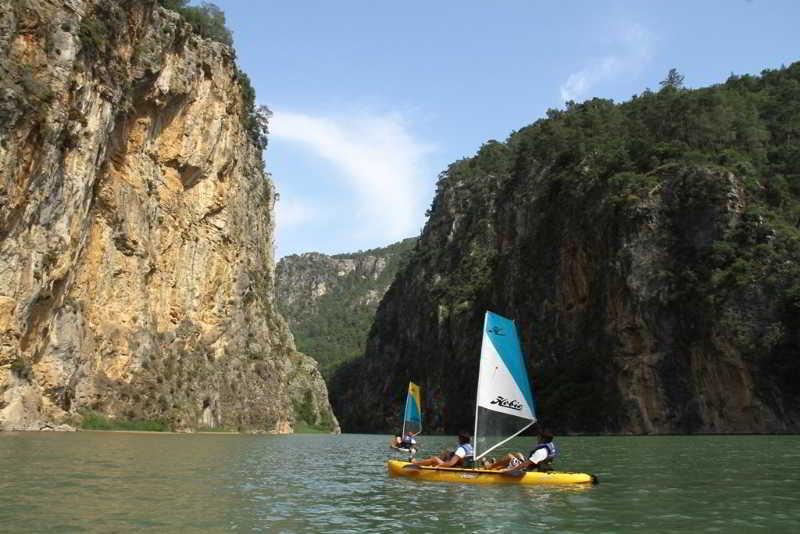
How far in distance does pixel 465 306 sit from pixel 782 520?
99626mm

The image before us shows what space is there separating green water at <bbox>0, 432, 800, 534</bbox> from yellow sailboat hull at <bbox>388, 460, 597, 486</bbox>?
0.51 meters

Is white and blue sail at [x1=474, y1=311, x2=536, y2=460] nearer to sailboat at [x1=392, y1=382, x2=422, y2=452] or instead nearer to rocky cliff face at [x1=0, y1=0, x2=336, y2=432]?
sailboat at [x1=392, y1=382, x2=422, y2=452]

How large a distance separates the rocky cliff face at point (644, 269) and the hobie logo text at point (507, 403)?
48.1 meters

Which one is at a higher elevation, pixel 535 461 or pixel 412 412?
pixel 412 412

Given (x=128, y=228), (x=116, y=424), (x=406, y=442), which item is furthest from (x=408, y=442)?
(x=128, y=228)

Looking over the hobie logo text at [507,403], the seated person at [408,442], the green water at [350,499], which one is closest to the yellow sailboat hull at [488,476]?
the green water at [350,499]

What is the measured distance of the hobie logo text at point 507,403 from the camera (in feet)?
74.9

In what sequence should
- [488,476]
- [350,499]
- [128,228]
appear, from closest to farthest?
[350,499] < [488,476] < [128,228]

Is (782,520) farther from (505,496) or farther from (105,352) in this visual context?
(105,352)

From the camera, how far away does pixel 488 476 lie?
21.8m

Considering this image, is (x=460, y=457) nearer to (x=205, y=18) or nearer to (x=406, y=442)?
(x=406, y=442)

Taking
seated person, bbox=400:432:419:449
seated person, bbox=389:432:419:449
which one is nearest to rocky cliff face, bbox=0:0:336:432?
seated person, bbox=389:432:419:449

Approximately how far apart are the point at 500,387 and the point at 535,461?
2.35 m

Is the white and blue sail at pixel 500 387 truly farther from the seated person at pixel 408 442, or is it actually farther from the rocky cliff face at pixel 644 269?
the rocky cliff face at pixel 644 269
